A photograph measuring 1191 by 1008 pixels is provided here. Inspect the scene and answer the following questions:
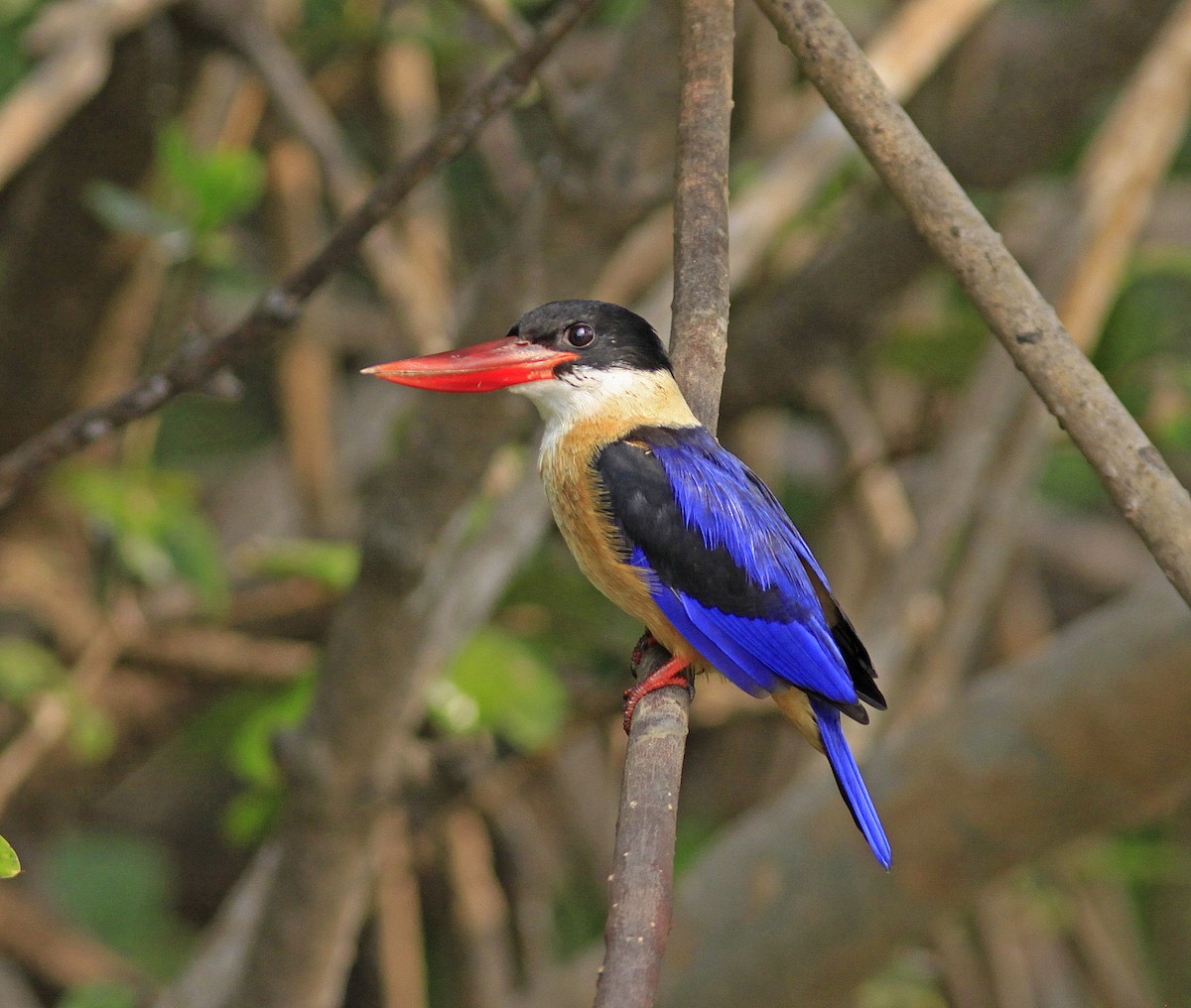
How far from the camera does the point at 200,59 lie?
146 inches

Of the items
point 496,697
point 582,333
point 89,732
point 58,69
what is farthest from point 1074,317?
point 89,732

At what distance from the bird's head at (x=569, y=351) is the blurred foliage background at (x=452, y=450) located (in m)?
0.51

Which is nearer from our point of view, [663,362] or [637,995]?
[637,995]

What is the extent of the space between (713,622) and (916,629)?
6.53 feet

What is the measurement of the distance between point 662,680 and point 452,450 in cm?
99

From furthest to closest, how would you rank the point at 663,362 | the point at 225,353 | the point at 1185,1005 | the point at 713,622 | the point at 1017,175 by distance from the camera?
the point at 1185,1005
the point at 1017,175
the point at 225,353
the point at 663,362
the point at 713,622

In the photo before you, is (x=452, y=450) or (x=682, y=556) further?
(x=452, y=450)

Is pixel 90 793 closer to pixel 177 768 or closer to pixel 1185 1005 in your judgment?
pixel 177 768

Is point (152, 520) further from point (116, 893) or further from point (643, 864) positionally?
point (643, 864)

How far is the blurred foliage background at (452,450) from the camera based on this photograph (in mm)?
3086

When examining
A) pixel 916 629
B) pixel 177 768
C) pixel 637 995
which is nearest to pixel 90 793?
pixel 177 768

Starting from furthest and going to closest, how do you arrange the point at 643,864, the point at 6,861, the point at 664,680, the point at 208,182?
1. the point at 208,182
2. the point at 664,680
3. the point at 643,864
4. the point at 6,861

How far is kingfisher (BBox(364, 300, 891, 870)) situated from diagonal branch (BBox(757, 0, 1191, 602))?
0.44m

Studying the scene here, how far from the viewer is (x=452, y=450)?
8.79 feet
